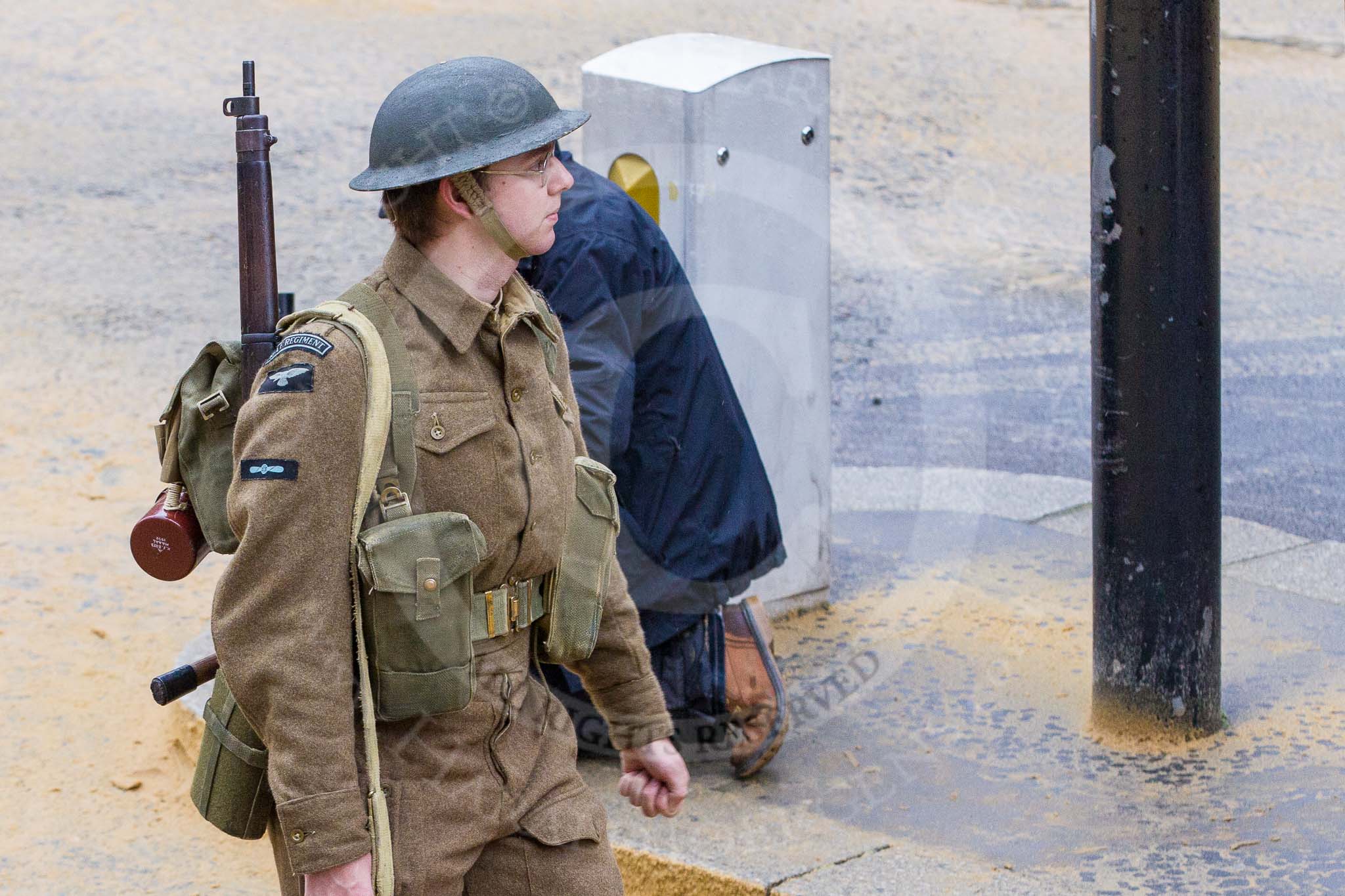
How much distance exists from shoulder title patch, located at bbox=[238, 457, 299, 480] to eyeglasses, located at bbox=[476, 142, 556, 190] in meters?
0.52

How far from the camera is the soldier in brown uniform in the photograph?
2.10 metres

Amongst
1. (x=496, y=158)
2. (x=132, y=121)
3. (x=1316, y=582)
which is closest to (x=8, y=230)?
(x=132, y=121)

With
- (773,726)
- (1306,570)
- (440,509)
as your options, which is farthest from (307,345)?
(1306,570)

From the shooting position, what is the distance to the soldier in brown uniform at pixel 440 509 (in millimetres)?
2096

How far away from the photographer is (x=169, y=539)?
7.82 ft

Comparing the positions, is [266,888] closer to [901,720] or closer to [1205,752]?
[901,720]

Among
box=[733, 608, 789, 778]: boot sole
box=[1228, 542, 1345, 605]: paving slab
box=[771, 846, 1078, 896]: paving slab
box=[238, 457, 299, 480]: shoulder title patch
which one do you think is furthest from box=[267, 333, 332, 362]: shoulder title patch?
box=[1228, 542, 1345, 605]: paving slab

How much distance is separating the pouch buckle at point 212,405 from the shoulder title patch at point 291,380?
0.85 feet

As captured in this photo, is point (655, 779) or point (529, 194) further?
point (655, 779)

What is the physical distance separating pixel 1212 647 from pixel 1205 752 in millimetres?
249

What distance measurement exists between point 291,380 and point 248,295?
19.1 inches

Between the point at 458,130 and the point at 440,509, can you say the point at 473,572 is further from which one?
the point at 458,130

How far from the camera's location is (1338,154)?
14797 mm

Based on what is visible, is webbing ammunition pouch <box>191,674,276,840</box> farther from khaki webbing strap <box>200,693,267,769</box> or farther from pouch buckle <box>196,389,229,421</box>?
pouch buckle <box>196,389,229,421</box>
